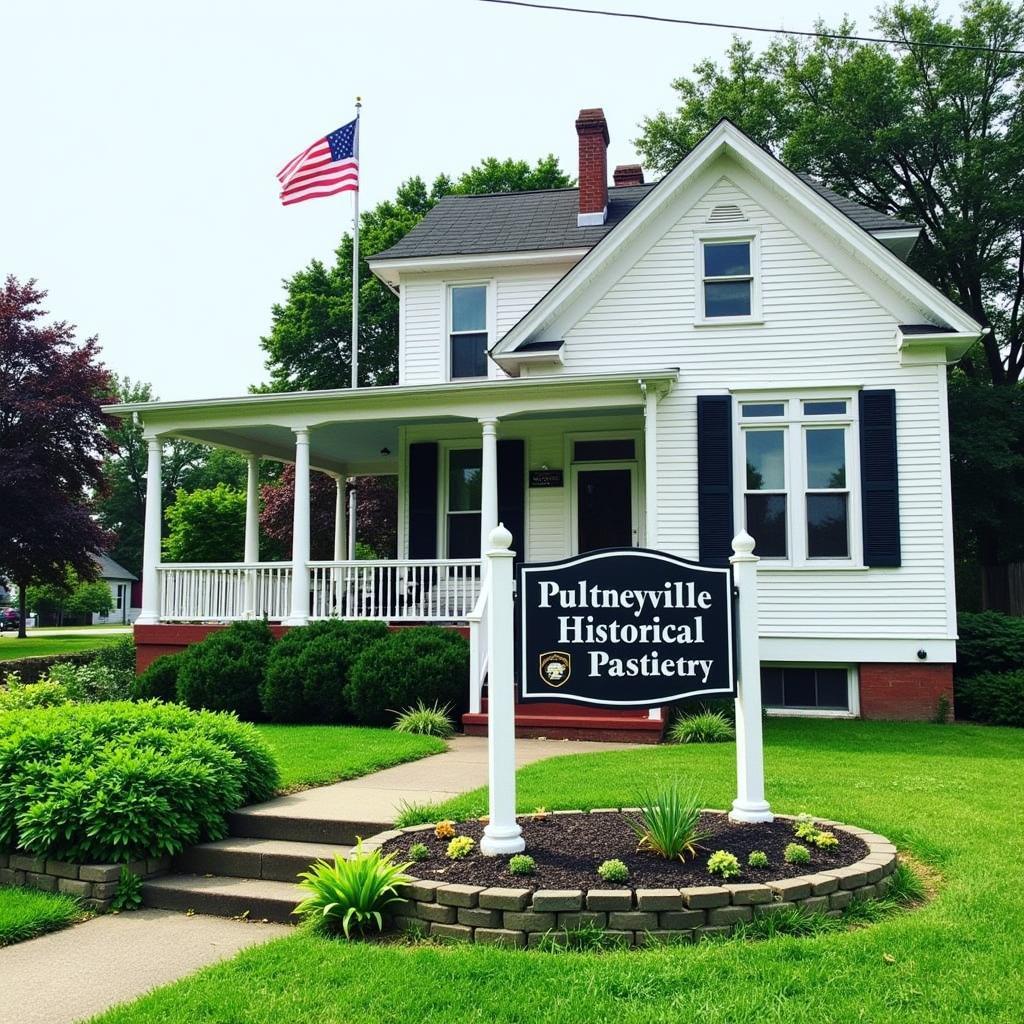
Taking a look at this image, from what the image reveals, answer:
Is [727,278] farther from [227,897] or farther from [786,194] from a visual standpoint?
[227,897]

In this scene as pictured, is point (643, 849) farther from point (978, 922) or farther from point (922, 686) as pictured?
point (922, 686)

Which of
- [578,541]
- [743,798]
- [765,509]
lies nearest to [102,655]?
[578,541]

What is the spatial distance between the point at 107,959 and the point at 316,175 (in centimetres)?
1674

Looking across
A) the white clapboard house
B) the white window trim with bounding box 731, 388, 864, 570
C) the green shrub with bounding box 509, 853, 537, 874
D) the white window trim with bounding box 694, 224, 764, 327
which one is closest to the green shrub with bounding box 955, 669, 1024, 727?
the white clapboard house

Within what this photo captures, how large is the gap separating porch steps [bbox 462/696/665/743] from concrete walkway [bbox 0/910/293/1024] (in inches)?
220

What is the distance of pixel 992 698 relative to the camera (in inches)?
488

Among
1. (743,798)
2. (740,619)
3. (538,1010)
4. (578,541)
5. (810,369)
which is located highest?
(810,369)

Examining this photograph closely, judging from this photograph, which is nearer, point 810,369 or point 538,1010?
point 538,1010

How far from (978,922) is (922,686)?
855 centimetres

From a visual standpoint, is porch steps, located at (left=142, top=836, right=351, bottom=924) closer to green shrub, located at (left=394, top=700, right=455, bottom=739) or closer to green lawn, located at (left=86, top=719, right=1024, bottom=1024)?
green lawn, located at (left=86, top=719, right=1024, bottom=1024)

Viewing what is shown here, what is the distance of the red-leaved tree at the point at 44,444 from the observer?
25266mm

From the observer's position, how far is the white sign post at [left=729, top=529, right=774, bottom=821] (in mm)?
5723

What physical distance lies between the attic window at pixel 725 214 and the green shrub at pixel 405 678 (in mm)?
7178

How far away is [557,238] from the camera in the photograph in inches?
647
